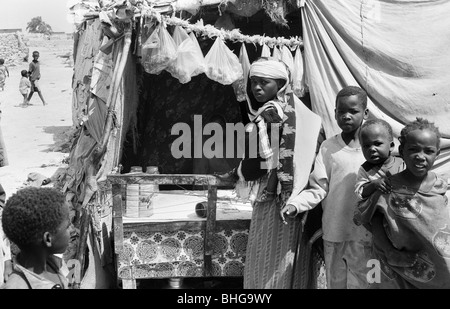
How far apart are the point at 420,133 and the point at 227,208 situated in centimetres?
231

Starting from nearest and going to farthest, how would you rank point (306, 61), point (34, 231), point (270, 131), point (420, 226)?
point (34, 231) < point (420, 226) < point (270, 131) < point (306, 61)

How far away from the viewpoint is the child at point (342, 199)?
131 inches

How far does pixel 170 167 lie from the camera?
6965 mm

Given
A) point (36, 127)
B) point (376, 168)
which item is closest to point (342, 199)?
point (376, 168)

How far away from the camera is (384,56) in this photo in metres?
4.95

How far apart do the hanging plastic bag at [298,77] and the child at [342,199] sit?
1.76 meters

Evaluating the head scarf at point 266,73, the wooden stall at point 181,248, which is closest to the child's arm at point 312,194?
the head scarf at point 266,73

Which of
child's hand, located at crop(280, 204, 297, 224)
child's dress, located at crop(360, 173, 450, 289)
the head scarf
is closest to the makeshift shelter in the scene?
the head scarf

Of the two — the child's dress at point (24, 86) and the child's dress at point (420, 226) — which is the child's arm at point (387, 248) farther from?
the child's dress at point (24, 86)

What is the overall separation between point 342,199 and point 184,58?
2.35 meters

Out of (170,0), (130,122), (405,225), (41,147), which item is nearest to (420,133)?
(405,225)

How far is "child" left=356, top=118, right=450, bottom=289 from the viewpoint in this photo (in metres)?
2.88

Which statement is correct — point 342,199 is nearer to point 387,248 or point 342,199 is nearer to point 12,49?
point 387,248
